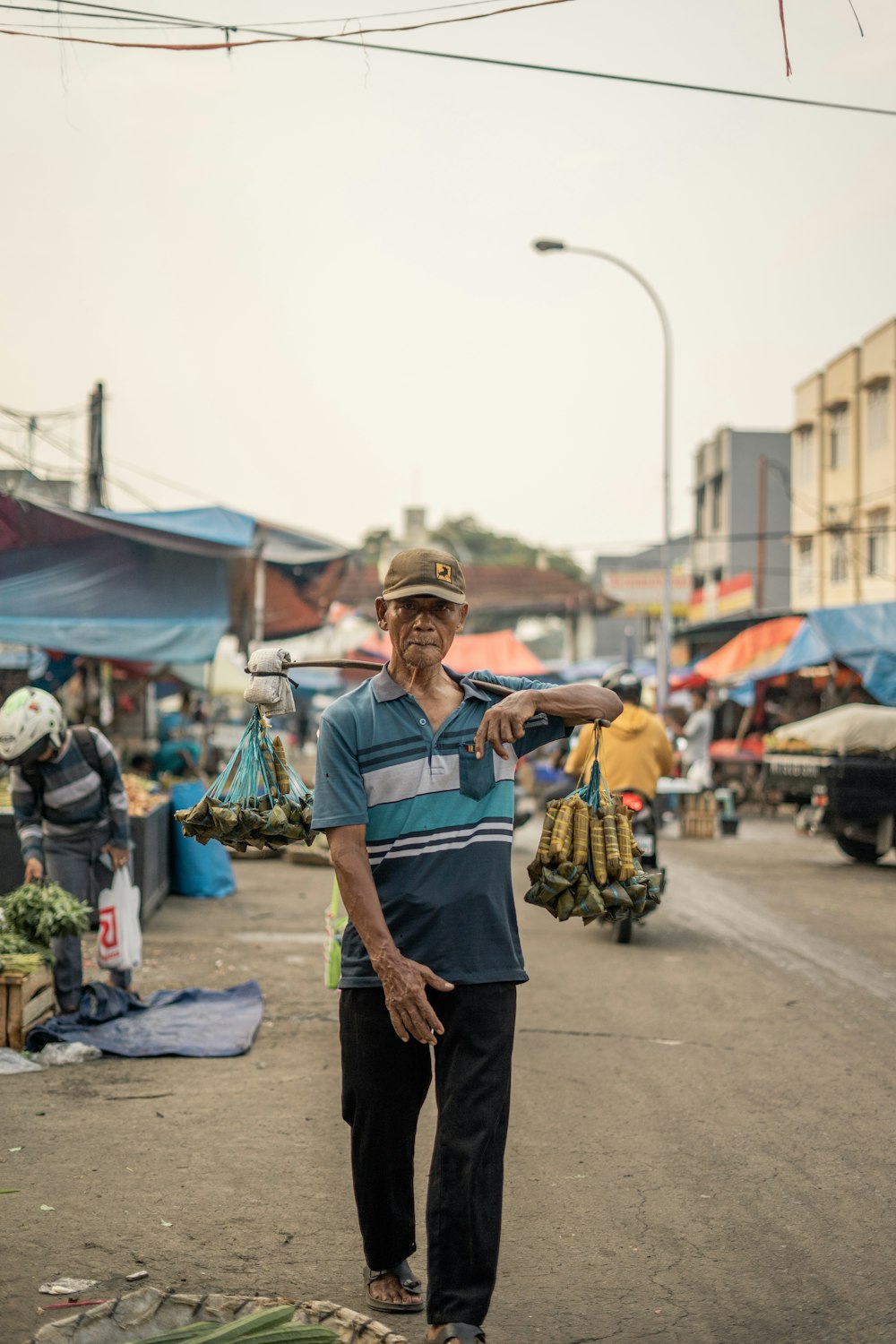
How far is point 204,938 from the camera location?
1089cm

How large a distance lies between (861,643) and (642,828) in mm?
13160

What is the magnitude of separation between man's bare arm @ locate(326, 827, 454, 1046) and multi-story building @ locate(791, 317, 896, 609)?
3197 centimetres

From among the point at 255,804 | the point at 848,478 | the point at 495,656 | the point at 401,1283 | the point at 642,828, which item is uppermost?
the point at 848,478

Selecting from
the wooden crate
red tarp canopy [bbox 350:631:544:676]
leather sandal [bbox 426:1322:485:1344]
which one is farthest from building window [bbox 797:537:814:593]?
leather sandal [bbox 426:1322:485:1344]

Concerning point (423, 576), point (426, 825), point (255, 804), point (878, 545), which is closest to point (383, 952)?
point (426, 825)

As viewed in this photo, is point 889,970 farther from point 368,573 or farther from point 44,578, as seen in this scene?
point 368,573

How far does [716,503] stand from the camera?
180ft

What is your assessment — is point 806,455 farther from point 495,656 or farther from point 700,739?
point 700,739

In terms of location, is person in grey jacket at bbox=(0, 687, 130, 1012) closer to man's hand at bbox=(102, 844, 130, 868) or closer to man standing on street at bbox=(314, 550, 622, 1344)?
man's hand at bbox=(102, 844, 130, 868)

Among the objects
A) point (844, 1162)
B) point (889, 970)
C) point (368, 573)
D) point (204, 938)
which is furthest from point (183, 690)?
point (844, 1162)

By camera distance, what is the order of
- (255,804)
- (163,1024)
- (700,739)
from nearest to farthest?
(255,804) < (163,1024) < (700,739)

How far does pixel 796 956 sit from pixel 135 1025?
4.91 m

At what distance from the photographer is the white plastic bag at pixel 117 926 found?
27.0 ft

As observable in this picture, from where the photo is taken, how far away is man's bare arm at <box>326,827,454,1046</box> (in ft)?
11.7
